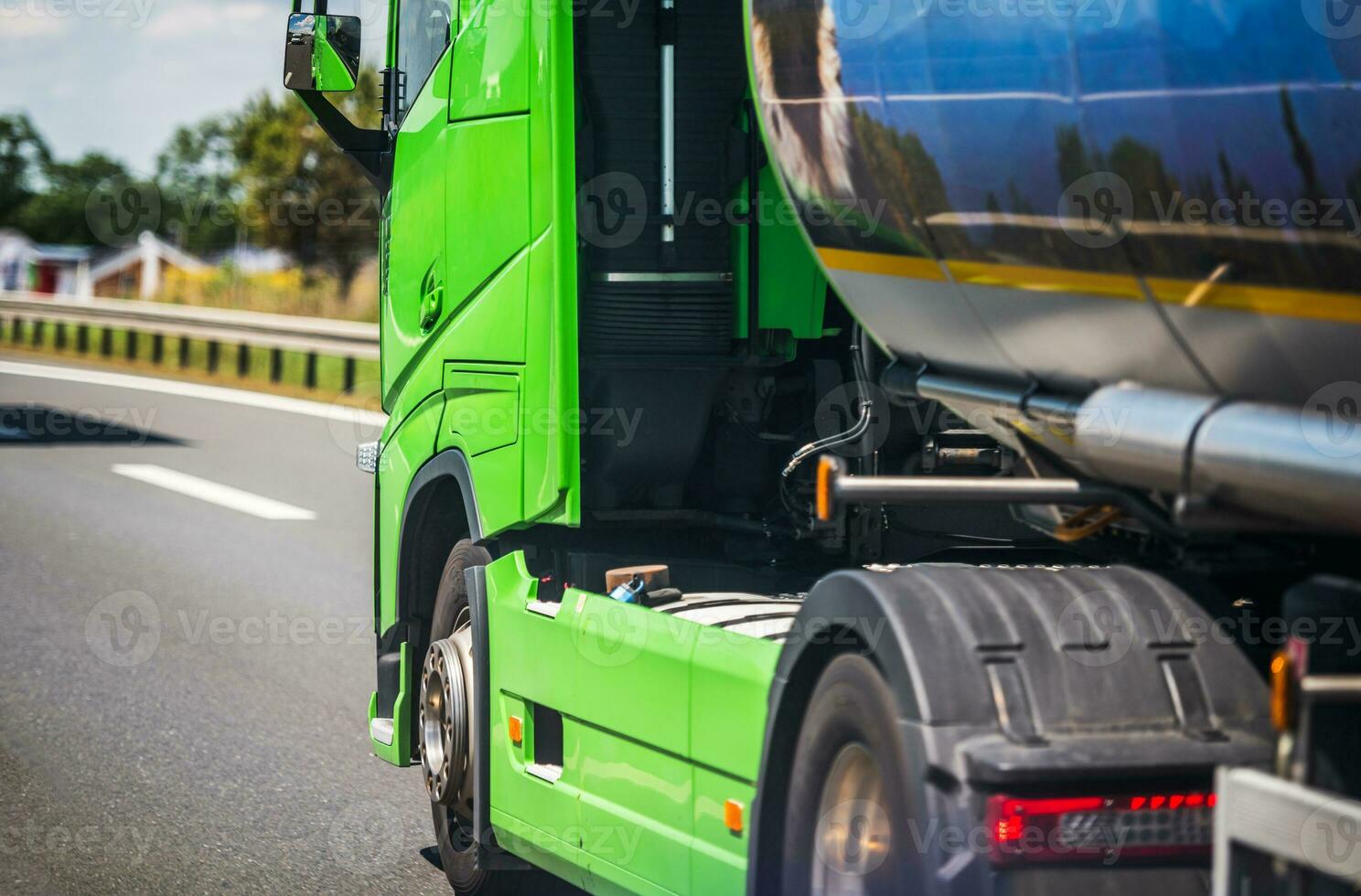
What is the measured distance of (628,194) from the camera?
5051 mm

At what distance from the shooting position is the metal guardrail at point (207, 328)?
22.0 meters

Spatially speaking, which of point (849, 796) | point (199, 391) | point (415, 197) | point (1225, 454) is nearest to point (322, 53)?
point (415, 197)

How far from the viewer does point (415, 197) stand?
19.7 feet

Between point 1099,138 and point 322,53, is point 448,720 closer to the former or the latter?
point 322,53

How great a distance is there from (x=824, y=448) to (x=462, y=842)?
1886mm

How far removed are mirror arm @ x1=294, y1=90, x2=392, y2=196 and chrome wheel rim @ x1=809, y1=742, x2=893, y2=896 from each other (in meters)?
3.57

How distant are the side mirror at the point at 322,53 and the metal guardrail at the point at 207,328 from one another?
46.1ft

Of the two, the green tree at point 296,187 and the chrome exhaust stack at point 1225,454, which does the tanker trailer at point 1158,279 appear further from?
the green tree at point 296,187

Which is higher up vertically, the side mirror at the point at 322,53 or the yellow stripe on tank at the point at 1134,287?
the side mirror at the point at 322,53

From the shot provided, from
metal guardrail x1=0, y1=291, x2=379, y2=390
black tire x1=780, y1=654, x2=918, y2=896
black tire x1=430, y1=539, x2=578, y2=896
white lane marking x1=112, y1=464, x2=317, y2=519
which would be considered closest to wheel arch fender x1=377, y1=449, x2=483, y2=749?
black tire x1=430, y1=539, x2=578, y2=896

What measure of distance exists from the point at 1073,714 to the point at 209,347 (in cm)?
2380

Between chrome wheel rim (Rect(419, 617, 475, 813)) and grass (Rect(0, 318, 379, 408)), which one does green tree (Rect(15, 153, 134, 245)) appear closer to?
grass (Rect(0, 318, 379, 408))

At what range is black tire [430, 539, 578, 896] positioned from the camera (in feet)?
18.1

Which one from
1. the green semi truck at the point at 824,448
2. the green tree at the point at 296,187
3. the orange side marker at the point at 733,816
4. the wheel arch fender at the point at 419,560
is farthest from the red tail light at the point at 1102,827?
the green tree at the point at 296,187
